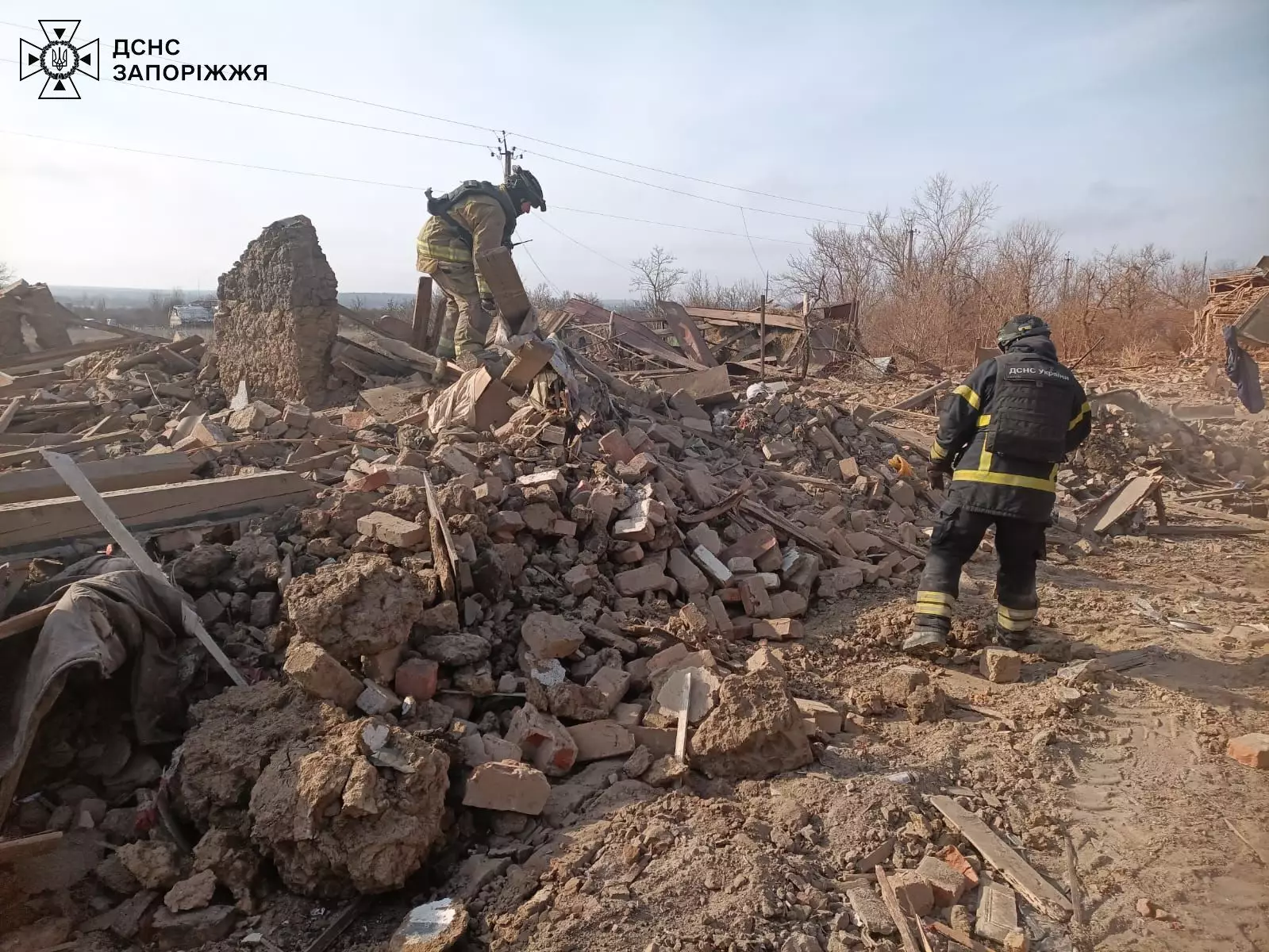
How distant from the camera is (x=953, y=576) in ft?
14.4

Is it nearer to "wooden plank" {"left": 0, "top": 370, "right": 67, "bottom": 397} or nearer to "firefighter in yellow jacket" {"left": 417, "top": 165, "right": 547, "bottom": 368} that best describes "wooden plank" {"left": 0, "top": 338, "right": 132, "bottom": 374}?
"wooden plank" {"left": 0, "top": 370, "right": 67, "bottom": 397}

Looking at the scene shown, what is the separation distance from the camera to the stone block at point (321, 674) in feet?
10.1

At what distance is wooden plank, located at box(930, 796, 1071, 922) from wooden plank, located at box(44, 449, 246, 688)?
3.14m

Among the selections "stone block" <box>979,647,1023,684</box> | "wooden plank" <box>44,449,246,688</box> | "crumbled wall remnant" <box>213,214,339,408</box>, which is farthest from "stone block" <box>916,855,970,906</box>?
"crumbled wall remnant" <box>213,214,339,408</box>

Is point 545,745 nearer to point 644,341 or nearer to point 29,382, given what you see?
point 29,382

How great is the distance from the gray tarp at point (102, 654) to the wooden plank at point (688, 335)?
10.5m

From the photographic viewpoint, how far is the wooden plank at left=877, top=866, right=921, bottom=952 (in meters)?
2.33

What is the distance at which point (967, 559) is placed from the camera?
438cm

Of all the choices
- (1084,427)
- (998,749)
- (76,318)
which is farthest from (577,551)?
(76,318)

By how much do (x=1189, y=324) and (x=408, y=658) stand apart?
20.8 meters

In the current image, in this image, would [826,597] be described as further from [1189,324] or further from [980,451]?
[1189,324]

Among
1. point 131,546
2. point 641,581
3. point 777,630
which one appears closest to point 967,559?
point 777,630

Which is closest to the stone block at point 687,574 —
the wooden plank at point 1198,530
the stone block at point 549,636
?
the stone block at point 549,636

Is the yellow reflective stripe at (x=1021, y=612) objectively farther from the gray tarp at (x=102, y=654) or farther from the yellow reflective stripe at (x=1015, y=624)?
the gray tarp at (x=102, y=654)
